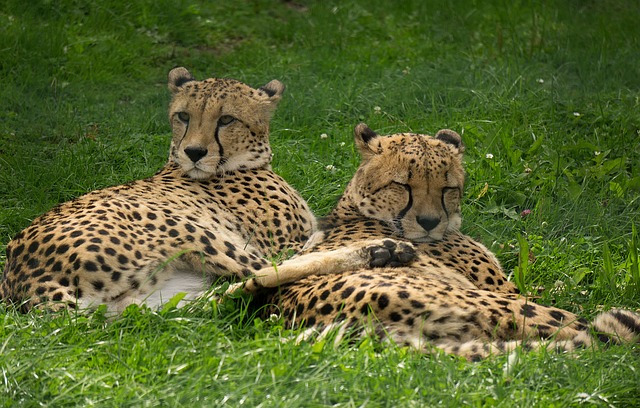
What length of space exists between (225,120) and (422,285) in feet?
6.63

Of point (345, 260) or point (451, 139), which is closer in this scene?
point (345, 260)

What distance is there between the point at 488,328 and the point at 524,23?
21.0 ft

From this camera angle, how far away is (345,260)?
474 cm

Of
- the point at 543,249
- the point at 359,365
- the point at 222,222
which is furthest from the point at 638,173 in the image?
the point at 359,365

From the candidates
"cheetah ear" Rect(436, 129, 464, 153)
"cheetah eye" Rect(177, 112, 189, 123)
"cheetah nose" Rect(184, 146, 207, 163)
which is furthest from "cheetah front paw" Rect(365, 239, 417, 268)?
"cheetah eye" Rect(177, 112, 189, 123)

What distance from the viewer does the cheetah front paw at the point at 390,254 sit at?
15.5 feet

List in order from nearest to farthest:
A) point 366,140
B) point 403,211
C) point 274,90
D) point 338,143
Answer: point 403,211
point 366,140
point 274,90
point 338,143

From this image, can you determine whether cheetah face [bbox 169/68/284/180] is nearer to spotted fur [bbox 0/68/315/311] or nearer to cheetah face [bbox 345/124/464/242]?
spotted fur [bbox 0/68/315/311]

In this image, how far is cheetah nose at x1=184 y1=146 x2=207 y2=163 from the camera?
5.69m

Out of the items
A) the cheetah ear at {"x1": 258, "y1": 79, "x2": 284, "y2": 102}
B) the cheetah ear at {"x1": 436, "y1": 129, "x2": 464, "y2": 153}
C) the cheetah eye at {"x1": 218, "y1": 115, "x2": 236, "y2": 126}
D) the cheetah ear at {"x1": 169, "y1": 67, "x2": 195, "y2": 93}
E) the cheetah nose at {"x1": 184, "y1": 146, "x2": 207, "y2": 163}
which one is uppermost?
the cheetah ear at {"x1": 169, "y1": 67, "x2": 195, "y2": 93}

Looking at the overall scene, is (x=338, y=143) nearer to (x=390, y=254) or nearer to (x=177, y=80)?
(x=177, y=80)

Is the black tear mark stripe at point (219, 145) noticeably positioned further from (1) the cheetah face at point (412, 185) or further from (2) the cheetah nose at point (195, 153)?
(1) the cheetah face at point (412, 185)

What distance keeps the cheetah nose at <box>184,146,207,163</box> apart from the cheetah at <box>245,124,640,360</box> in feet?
2.76

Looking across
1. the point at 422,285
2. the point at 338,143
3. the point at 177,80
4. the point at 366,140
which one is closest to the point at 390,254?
the point at 422,285
